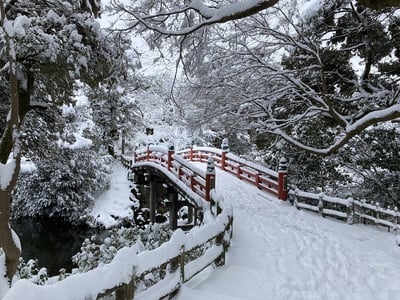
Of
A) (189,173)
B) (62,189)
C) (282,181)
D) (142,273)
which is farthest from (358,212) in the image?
(62,189)

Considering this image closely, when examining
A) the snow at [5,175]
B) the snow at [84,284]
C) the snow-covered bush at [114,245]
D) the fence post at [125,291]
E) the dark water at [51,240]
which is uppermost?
the snow at [5,175]

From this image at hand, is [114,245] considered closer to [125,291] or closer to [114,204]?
[125,291]

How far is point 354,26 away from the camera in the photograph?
346 inches

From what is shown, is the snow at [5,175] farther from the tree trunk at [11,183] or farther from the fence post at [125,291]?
the fence post at [125,291]

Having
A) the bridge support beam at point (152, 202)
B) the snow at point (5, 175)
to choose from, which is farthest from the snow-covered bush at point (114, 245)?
the bridge support beam at point (152, 202)

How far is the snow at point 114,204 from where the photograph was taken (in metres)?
20.9

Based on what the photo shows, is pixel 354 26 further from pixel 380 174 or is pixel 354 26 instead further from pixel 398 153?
A: pixel 380 174

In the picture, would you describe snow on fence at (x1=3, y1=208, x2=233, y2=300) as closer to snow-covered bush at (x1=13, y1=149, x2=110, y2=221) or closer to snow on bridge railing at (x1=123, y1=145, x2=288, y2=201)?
snow on bridge railing at (x1=123, y1=145, x2=288, y2=201)

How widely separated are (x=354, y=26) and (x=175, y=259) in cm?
742

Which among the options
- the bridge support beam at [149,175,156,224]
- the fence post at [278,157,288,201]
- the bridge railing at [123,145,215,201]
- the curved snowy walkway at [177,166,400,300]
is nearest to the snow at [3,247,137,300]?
the curved snowy walkway at [177,166,400,300]

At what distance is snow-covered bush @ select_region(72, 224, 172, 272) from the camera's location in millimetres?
7861

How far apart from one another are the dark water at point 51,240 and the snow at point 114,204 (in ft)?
3.21

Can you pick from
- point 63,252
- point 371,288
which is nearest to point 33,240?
point 63,252

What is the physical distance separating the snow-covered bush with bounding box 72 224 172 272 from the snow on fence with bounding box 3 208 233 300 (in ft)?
6.89
